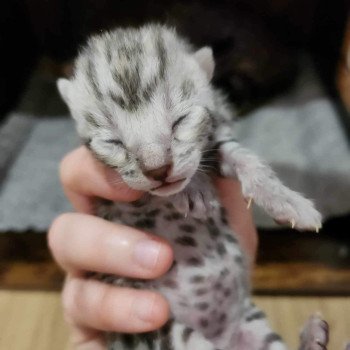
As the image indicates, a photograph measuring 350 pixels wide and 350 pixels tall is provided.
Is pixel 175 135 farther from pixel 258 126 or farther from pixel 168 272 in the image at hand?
pixel 258 126

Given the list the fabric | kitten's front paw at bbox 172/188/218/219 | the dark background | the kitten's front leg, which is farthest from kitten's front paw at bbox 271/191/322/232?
the dark background

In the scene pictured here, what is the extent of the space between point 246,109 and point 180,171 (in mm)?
1169

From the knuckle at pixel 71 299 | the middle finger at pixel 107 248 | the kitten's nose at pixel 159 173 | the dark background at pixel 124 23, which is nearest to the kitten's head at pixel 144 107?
the kitten's nose at pixel 159 173

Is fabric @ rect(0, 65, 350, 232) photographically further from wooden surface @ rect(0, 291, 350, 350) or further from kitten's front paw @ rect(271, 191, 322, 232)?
kitten's front paw @ rect(271, 191, 322, 232)

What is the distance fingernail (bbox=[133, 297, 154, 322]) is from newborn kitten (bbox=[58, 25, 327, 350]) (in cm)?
4

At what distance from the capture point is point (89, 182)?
0.98 metres

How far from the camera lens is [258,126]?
182 centimetres

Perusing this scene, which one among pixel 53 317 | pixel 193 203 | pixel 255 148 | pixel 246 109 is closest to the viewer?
pixel 193 203

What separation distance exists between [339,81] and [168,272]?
1.21 m

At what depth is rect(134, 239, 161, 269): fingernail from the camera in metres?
0.83

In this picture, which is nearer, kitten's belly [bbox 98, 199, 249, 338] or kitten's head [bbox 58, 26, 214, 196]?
kitten's head [bbox 58, 26, 214, 196]

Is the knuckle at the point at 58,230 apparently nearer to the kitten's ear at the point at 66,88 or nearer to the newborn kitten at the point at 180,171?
the newborn kitten at the point at 180,171

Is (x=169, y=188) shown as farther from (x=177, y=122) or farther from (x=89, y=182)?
(x=89, y=182)

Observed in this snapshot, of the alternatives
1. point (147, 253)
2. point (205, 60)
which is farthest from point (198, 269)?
point (205, 60)
